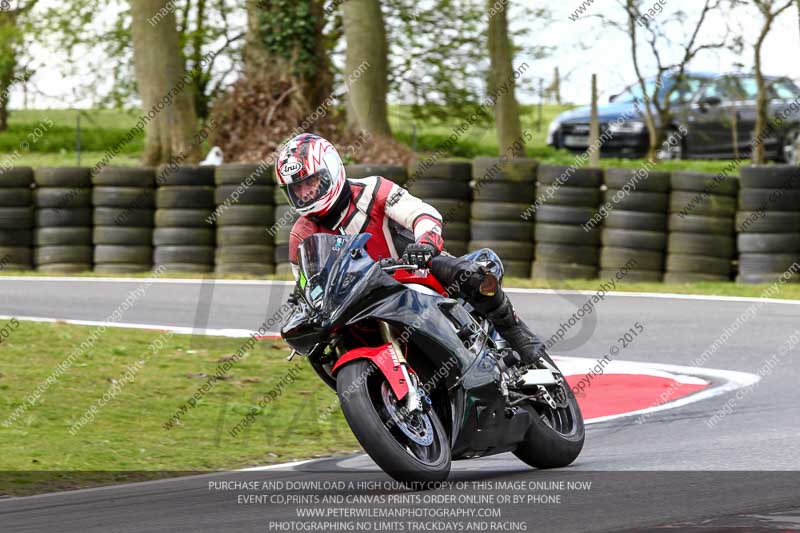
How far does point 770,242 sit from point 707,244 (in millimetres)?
670

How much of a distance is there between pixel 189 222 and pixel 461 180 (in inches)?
135

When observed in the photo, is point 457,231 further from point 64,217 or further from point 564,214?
point 64,217

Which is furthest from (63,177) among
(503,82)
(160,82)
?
(503,82)

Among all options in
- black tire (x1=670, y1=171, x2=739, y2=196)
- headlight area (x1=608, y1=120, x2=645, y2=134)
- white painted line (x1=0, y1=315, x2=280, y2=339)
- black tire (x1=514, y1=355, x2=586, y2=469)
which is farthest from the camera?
headlight area (x1=608, y1=120, x2=645, y2=134)

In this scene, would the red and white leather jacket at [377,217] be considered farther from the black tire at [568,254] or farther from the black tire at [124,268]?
the black tire at [124,268]

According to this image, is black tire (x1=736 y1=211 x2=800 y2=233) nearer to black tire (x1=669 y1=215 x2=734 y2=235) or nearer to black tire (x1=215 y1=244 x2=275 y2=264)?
black tire (x1=669 y1=215 x2=734 y2=235)

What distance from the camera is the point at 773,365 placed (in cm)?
978

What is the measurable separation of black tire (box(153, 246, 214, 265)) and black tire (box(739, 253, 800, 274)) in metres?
6.40

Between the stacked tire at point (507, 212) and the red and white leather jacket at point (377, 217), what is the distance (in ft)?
29.7

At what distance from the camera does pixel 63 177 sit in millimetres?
16391

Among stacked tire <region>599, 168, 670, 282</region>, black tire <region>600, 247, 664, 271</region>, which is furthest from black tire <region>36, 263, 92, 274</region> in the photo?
black tire <region>600, 247, 664, 271</region>

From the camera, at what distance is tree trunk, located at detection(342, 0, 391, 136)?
19.5 meters

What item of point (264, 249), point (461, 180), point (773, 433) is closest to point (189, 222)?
point (264, 249)

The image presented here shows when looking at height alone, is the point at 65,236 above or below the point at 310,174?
below
